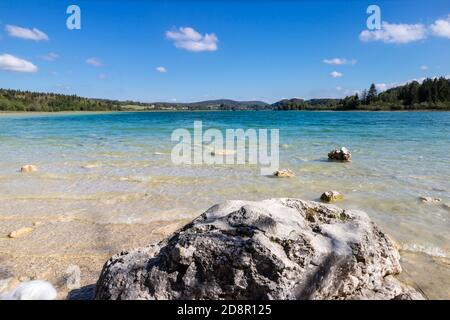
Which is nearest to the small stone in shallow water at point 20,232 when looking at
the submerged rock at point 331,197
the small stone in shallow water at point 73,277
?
the small stone in shallow water at point 73,277

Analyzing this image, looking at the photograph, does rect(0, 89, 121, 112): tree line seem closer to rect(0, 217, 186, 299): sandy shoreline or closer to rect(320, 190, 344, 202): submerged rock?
rect(0, 217, 186, 299): sandy shoreline

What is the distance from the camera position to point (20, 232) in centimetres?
543

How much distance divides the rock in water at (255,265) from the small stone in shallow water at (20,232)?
324 cm

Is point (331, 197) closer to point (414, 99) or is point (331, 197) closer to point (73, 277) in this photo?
point (73, 277)

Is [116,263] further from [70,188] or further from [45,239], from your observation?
[70,188]

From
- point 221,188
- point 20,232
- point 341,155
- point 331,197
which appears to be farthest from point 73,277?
point 341,155

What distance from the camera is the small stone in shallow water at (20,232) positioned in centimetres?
531

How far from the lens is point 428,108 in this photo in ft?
363

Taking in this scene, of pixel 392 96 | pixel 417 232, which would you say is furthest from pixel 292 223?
pixel 392 96

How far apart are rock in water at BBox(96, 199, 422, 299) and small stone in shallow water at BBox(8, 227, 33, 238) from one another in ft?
10.6

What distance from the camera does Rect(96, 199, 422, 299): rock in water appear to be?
8.87 ft

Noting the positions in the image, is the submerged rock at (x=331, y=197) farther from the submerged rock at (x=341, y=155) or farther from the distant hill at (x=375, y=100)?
the distant hill at (x=375, y=100)
